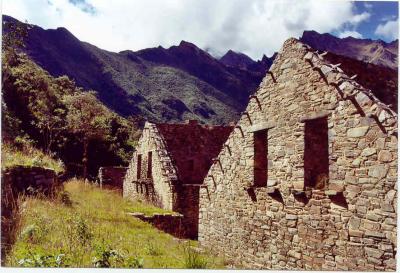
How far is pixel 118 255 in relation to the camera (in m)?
5.75

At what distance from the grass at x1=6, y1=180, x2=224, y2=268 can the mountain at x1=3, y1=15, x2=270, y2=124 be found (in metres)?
15.7

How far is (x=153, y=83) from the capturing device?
32156 mm

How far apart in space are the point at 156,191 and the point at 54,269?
29.5 feet

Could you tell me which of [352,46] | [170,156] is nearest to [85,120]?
[170,156]

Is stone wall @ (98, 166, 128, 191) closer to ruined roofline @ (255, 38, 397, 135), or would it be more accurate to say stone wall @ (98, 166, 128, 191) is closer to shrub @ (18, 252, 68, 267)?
ruined roofline @ (255, 38, 397, 135)

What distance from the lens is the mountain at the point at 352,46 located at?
23.1 feet

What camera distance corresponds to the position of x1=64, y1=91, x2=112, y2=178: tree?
22484mm

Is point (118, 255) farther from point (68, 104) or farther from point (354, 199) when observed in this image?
point (68, 104)

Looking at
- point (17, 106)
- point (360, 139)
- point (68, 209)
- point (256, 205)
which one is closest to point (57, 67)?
point (17, 106)

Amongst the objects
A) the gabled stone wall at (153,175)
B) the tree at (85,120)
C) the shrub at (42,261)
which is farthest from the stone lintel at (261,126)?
the tree at (85,120)

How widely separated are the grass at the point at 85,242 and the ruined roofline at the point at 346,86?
3400 mm

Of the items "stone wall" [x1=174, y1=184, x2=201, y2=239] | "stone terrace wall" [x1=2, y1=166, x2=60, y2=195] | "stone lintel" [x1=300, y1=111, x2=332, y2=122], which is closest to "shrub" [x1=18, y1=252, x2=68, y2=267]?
"stone terrace wall" [x1=2, y1=166, x2=60, y2=195]

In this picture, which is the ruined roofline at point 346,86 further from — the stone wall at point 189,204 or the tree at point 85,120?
the tree at point 85,120

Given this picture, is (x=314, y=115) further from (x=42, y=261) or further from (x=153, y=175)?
(x=153, y=175)
